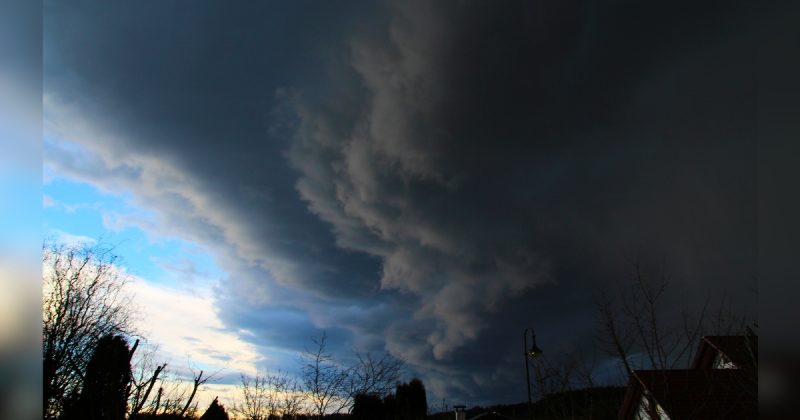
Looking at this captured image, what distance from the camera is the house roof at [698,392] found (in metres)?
10.8

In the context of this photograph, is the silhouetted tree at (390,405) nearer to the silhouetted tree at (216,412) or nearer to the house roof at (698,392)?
the silhouetted tree at (216,412)

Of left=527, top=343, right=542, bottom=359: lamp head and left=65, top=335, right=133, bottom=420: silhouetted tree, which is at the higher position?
left=527, top=343, right=542, bottom=359: lamp head

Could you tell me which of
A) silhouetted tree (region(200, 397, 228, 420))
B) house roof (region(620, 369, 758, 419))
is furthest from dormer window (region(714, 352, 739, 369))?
silhouetted tree (region(200, 397, 228, 420))

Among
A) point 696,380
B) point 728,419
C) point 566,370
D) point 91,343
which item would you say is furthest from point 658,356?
point 91,343

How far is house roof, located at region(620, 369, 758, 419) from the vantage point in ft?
35.4

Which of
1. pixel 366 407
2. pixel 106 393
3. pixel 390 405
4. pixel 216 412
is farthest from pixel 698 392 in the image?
pixel 216 412

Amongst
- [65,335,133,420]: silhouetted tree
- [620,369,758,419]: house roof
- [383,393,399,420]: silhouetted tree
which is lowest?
[65,335,133,420]: silhouetted tree

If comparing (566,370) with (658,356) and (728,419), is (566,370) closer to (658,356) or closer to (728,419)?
(658,356)

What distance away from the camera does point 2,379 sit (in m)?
2.28

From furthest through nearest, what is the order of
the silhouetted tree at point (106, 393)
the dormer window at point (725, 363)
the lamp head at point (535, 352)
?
1. the lamp head at point (535, 352)
2. the dormer window at point (725, 363)
3. the silhouetted tree at point (106, 393)

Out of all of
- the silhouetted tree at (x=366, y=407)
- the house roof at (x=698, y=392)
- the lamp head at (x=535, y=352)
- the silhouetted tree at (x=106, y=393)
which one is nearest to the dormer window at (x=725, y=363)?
the house roof at (x=698, y=392)

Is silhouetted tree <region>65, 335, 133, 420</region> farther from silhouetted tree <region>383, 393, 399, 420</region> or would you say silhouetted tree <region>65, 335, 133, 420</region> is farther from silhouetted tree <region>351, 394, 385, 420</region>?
silhouetted tree <region>383, 393, 399, 420</region>

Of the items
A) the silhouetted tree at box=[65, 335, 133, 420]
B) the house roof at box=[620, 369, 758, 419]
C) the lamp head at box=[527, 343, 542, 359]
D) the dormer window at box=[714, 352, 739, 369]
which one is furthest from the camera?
the lamp head at box=[527, 343, 542, 359]

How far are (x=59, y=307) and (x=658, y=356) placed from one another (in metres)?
22.4
